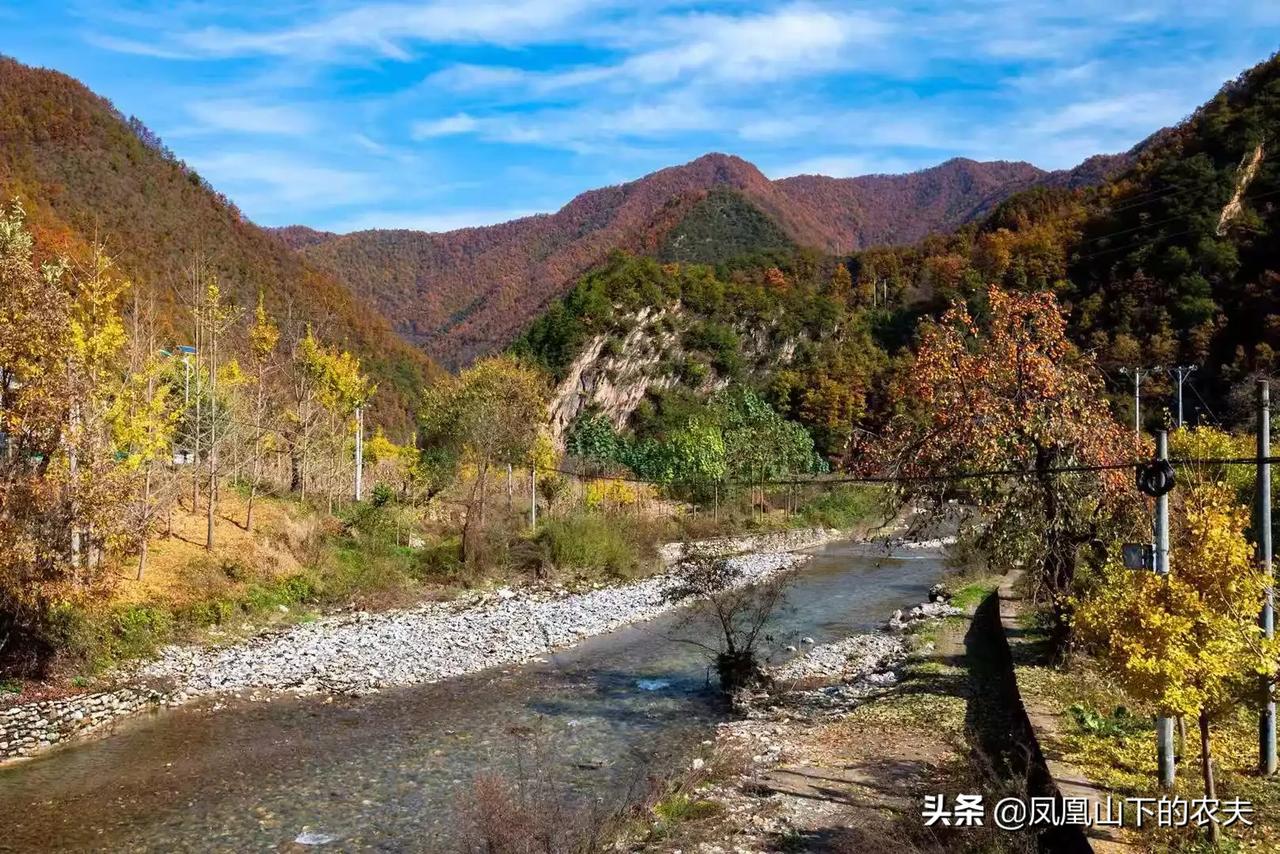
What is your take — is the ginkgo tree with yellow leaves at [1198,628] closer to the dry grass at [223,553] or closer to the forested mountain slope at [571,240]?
the dry grass at [223,553]

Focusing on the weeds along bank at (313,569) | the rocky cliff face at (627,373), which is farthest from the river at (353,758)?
the rocky cliff face at (627,373)

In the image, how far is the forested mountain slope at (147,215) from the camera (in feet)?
164

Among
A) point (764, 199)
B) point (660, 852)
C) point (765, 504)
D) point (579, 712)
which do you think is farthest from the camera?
point (764, 199)

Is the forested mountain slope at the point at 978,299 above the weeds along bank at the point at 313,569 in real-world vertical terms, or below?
above

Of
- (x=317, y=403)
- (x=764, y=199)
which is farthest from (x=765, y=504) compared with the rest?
(x=764, y=199)

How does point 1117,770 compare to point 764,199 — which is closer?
point 1117,770

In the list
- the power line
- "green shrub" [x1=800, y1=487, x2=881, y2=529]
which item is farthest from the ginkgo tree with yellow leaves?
"green shrub" [x1=800, y1=487, x2=881, y2=529]

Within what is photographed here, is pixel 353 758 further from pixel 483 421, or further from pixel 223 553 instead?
pixel 483 421

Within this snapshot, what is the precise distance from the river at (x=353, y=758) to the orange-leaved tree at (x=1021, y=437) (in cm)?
529

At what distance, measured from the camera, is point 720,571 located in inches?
621

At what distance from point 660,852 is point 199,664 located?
1195 cm

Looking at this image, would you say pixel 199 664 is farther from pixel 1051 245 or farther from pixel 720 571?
pixel 1051 245

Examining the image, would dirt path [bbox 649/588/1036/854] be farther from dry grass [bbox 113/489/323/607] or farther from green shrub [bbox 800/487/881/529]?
green shrub [bbox 800/487/881/529]

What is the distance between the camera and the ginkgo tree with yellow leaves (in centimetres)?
692
